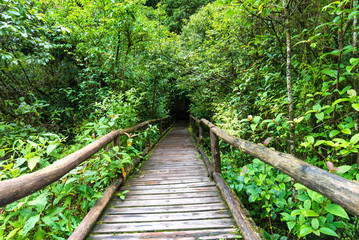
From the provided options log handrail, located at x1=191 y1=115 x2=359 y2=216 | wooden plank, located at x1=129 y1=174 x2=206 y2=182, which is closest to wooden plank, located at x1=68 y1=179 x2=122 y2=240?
wooden plank, located at x1=129 y1=174 x2=206 y2=182

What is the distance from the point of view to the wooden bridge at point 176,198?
3.01 ft

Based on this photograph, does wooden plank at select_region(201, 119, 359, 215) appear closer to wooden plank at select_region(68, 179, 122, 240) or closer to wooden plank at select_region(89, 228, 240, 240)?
wooden plank at select_region(89, 228, 240, 240)

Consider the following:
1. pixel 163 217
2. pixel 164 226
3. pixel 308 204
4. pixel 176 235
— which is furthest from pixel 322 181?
pixel 163 217

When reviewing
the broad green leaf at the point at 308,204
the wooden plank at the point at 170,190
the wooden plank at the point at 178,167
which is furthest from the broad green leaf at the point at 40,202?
the wooden plank at the point at 178,167

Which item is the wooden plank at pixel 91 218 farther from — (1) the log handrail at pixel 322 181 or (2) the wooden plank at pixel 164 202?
(1) the log handrail at pixel 322 181

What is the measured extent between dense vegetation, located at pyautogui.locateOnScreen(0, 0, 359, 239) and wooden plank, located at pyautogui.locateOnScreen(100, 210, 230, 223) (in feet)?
1.27

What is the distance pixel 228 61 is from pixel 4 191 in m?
5.06

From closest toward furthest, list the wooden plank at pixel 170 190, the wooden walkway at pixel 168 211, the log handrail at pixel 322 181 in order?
the log handrail at pixel 322 181 < the wooden walkway at pixel 168 211 < the wooden plank at pixel 170 190

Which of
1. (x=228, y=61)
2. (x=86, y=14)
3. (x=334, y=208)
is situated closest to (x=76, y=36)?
(x=86, y=14)

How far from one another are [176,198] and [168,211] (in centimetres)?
33

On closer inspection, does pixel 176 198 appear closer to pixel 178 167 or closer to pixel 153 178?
pixel 153 178

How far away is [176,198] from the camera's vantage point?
99.7 inches

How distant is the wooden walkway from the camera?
6.02ft

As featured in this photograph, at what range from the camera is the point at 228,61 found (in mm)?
4824
